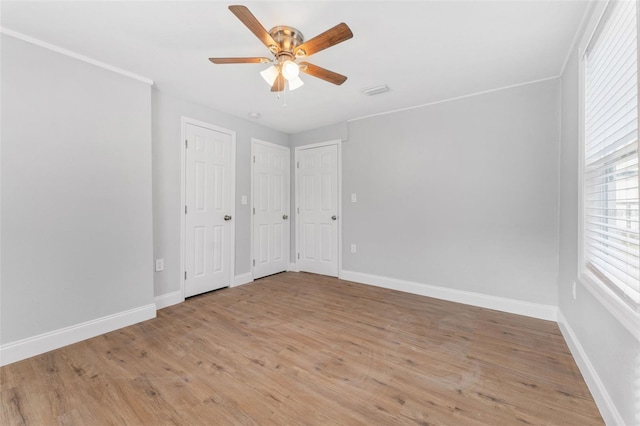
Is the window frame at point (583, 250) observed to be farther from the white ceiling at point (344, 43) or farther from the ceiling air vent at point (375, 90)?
the ceiling air vent at point (375, 90)

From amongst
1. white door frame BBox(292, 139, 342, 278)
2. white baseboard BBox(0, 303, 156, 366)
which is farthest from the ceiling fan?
white baseboard BBox(0, 303, 156, 366)

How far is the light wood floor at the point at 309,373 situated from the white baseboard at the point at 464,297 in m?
0.13

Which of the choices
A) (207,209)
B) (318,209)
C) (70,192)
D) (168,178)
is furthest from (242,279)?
(70,192)

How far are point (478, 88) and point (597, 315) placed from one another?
2.36 meters

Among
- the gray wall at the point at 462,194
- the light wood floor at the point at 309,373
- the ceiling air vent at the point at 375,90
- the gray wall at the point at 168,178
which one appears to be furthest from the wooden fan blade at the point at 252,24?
the gray wall at the point at 462,194

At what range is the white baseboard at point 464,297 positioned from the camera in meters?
2.69

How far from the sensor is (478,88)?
2896 millimetres

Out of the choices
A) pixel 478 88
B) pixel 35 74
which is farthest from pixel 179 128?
pixel 478 88

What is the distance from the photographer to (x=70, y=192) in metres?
2.22

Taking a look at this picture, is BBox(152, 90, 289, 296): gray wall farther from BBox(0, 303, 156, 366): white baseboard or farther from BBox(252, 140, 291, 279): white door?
BBox(252, 140, 291, 279): white door

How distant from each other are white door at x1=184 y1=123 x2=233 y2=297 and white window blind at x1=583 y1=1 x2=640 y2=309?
142 inches

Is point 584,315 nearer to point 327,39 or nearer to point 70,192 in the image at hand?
point 327,39

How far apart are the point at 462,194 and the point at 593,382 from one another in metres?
2.00

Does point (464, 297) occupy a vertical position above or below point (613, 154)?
below
